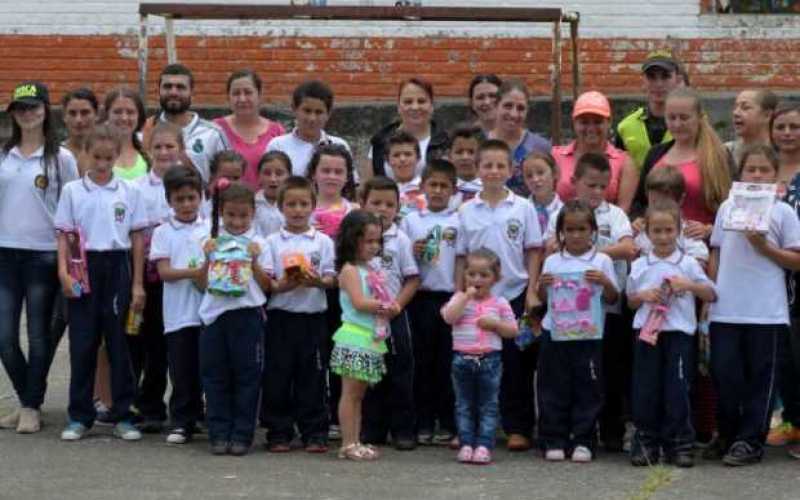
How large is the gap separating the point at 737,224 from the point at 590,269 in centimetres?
80

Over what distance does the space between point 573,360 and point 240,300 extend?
1762 mm

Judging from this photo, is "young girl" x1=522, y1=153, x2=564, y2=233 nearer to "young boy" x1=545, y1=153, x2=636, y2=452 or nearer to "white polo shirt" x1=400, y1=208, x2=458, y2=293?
"young boy" x1=545, y1=153, x2=636, y2=452

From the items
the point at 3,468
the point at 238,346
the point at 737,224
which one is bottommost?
the point at 3,468

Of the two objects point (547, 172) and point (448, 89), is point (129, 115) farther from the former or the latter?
point (448, 89)

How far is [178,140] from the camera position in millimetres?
9750

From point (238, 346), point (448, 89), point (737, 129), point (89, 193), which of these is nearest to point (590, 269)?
point (737, 129)

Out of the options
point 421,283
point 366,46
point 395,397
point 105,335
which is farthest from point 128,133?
point 366,46

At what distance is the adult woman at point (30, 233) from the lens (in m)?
9.77

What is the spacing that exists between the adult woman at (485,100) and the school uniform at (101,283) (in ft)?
7.13

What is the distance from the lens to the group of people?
8.95 m

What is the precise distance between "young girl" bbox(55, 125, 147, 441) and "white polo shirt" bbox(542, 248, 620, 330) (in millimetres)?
2238

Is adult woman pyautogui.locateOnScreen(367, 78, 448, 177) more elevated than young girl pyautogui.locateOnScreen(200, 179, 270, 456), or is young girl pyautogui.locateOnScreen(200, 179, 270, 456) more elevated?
adult woman pyautogui.locateOnScreen(367, 78, 448, 177)

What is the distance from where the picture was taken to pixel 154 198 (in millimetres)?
9719

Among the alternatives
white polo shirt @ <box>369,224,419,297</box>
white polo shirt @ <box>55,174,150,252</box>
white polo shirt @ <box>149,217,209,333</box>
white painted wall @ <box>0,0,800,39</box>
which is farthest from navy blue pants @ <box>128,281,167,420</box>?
white painted wall @ <box>0,0,800,39</box>
